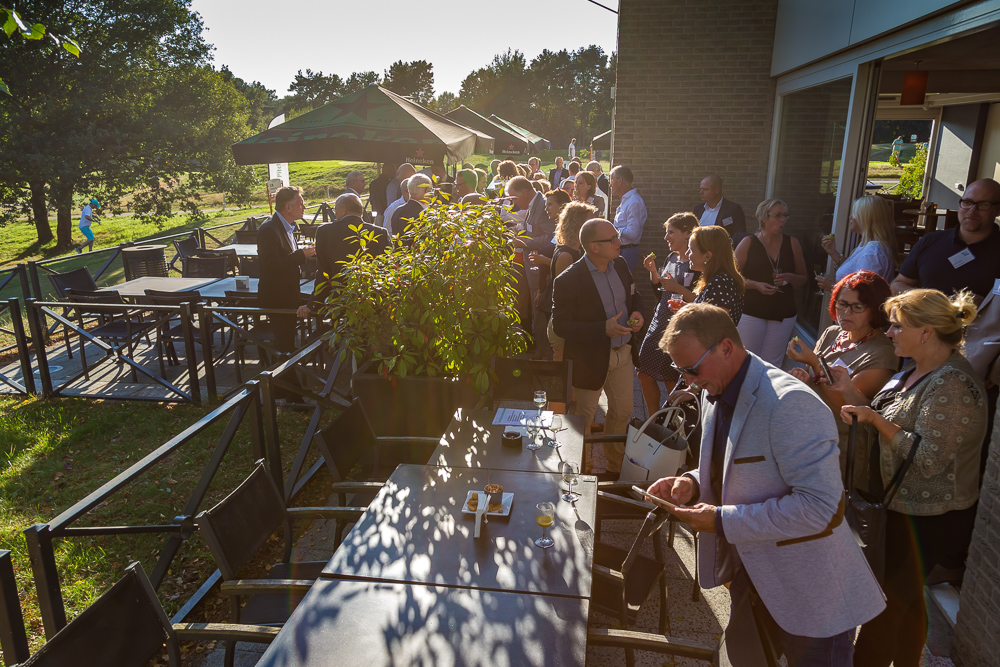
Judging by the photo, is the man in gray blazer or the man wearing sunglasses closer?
the man in gray blazer

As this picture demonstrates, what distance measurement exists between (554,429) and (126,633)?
2331mm

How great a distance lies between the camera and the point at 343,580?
2590 mm

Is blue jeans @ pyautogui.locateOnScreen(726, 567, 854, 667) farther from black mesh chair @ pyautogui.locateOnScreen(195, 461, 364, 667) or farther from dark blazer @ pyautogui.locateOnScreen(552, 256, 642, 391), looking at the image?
dark blazer @ pyautogui.locateOnScreen(552, 256, 642, 391)

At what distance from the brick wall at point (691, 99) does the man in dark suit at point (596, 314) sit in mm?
4218

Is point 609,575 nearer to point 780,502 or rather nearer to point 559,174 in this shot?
point 780,502

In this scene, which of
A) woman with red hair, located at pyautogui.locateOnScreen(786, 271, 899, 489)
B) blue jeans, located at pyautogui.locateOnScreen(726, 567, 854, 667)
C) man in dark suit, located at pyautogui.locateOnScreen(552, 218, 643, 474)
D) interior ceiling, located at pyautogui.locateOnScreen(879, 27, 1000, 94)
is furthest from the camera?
interior ceiling, located at pyautogui.locateOnScreen(879, 27, 1000, 94)

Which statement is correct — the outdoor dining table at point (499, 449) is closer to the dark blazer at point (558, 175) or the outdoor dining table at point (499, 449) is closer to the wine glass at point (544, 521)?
the wine glass at point (544, 521)

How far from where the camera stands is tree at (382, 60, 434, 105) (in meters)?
75.4

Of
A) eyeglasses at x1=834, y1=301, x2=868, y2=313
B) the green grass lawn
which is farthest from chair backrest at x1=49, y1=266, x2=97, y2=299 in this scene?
eyeglasses at x1=834, y1=301, x2=868, y2=313

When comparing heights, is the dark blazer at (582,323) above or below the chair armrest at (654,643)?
above

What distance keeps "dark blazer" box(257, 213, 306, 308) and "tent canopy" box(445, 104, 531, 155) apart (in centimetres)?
1275

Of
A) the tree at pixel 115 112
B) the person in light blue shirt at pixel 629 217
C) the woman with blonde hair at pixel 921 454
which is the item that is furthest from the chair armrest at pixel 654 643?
the tree at pixel 115 112

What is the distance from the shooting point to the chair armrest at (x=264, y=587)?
2.79 m

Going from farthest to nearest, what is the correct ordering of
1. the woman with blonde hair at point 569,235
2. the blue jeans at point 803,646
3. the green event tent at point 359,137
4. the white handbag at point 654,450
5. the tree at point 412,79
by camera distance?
the tree at point 412,79 < the green event tent at point 359,137 < the woman with blonde hair at point 569,235 < the white handbag at point 654,450 < the blue jeans at point 803,646
